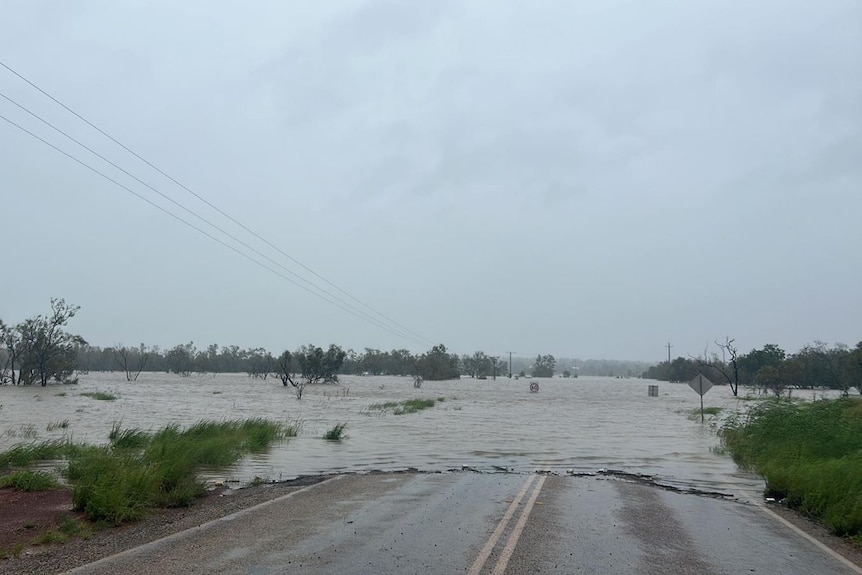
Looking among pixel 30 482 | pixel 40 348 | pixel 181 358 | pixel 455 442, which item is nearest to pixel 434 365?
pixel 181 358

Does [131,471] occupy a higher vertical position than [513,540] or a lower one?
higher

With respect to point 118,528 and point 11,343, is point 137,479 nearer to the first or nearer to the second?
point 118,528

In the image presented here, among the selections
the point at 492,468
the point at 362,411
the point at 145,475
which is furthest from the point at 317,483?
the point at 362,411

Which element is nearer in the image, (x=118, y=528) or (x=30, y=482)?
(x=118, y=528)

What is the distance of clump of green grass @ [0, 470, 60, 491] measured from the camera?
40.4ft

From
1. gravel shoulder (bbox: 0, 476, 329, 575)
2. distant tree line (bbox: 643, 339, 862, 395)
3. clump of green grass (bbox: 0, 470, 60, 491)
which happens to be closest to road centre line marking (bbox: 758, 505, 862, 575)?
gravel shoulder (bbox: 0, 476, 329, 575)

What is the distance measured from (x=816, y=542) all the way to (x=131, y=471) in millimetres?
10485

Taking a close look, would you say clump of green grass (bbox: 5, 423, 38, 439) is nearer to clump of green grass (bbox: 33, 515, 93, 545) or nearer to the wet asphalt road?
the wet asphalt road

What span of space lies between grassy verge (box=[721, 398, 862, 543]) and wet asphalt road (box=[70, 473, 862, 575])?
38.0 inches

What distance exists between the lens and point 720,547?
28.3 ft

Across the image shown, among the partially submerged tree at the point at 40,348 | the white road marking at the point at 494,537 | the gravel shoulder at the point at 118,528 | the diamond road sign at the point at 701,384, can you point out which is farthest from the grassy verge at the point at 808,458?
the partially submerged tree at the point at 40,348

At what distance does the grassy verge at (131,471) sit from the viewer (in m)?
10.2

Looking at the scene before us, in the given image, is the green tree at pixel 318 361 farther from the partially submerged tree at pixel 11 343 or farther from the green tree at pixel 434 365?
the green tree at pixel 434 365

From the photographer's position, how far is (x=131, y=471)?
11523mm
